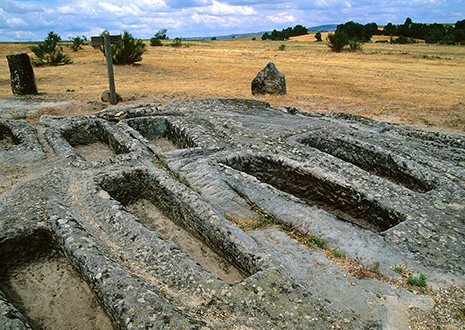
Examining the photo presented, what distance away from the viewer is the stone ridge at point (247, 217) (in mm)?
2934

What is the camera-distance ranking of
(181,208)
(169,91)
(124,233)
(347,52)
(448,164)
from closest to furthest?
(124,233) < (181,208) < (448,164) < (169,91) < (347,52)

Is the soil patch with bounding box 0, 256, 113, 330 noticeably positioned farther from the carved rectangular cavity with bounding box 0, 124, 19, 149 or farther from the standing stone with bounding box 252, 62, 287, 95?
the standing stone with bounding box 252, 62, 287, 95

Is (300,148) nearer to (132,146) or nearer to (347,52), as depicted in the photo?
(132,146)

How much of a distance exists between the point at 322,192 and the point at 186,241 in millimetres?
2306

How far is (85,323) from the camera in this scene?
3129 millimetres

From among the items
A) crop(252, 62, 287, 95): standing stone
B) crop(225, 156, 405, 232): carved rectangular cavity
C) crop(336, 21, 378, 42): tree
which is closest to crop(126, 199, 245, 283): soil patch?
crop(225, 156, 405, 232): carved rectangular cavity

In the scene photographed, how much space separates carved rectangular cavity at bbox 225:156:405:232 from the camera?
4.74 metres

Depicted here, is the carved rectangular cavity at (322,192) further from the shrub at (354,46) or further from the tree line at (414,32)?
the tree line at (414,32)

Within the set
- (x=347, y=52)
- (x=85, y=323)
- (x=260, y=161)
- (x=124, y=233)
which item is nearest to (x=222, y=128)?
(x=260, y=161)

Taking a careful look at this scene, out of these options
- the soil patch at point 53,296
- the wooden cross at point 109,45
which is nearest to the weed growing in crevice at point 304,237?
the soil patch at point 53,296

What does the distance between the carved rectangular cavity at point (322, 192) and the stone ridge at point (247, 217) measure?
2 cm

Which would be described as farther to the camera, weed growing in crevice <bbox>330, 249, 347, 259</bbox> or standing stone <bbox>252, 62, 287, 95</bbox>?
standing stone <bbox>252, 62, 287, 95</bbox>

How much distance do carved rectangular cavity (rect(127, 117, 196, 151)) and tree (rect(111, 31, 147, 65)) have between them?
967cm

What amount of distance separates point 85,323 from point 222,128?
4.76m
